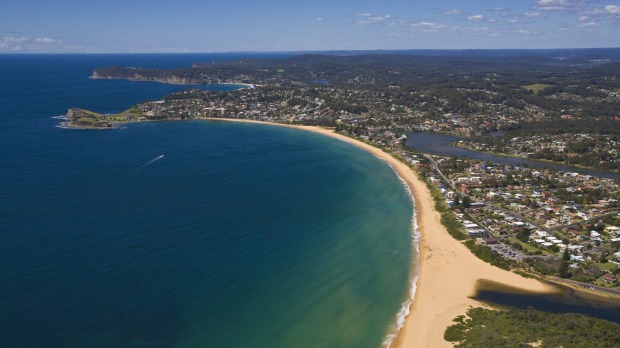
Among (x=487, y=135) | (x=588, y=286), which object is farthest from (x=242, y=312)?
(x=487, y=135)

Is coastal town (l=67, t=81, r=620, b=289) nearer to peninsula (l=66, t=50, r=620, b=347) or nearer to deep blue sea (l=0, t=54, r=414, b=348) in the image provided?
peninsula (l=66, t=50, r=620, b=347)

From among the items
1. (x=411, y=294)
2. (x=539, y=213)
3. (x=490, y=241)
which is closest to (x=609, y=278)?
(x=490, y=241)

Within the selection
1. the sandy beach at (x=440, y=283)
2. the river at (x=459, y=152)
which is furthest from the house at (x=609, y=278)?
the river at (x=459, y=152)

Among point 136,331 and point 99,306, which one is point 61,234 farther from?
point 136,331

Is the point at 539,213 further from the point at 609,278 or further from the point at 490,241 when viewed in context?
the point at 609,278

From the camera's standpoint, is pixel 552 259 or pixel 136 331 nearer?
pixel 136 331

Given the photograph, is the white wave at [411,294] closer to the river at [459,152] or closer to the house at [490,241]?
the house at [490,241]

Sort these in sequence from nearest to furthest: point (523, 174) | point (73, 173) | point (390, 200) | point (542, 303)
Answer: point (542, 303) < point (390, 200) < point (73, 173) < point (523, 174)
